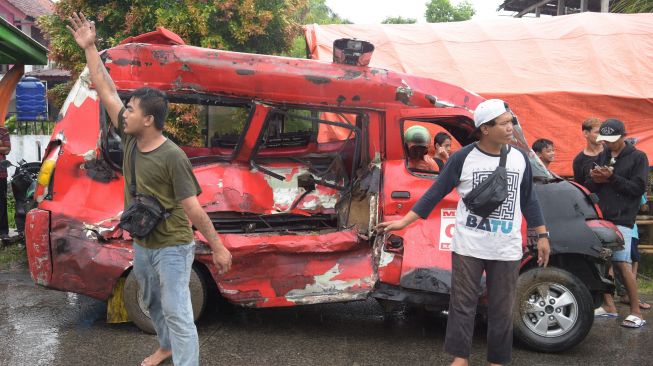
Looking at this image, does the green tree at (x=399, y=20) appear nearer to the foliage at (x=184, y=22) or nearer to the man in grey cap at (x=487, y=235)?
the foliage at (x=184, y=22)

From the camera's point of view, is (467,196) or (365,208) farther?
(365,208)

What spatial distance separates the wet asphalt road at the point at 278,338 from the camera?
14.2 ft

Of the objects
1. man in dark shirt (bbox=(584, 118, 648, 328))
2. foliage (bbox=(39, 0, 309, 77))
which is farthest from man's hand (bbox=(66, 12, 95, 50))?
foliage (bbox=(39, 0, 309, 77))

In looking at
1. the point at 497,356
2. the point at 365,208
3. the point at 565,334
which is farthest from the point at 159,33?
the point at 565,334

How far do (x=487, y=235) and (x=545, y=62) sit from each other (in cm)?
558

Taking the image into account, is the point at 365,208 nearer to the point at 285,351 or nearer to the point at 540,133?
the point at 285,351

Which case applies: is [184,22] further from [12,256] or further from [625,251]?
[625,251]

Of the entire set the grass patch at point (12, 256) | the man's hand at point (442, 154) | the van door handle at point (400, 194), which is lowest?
the grass patch at point (12, 256)

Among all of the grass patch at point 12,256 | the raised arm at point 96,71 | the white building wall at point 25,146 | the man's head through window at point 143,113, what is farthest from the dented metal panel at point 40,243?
the white building wall at point 25,146

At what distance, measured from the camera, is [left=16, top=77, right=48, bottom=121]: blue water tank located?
13.9 m

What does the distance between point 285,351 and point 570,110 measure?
512 centimetres

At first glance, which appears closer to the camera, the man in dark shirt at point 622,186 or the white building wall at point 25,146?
the man in dark shirt at point 622,186

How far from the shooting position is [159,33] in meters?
4.81

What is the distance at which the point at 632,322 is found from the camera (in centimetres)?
527
